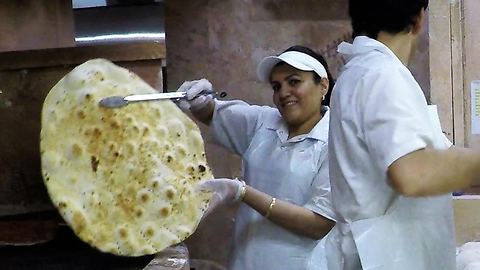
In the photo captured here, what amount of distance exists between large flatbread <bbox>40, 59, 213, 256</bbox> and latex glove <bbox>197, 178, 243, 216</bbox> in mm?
30

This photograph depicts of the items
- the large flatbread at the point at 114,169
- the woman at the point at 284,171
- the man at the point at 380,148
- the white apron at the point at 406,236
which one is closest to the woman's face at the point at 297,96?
the woman at the point at 284,171

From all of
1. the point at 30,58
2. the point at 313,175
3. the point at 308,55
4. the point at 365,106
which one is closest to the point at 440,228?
the point at 365,106

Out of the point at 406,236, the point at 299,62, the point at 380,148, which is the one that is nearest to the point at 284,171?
the point at 299,62

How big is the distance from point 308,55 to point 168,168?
68 cm

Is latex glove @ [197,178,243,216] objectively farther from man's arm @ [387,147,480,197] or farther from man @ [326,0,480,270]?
man's arm @ [387,147,480,197]

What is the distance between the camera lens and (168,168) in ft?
6.06

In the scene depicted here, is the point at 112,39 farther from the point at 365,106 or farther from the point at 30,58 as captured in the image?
the point at 365,106

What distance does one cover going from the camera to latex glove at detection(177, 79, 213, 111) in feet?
7.07

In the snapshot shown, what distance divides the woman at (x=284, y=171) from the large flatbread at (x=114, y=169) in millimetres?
210

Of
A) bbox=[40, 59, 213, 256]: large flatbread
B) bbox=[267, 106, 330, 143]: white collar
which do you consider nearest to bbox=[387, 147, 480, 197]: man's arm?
bbox=[40, 59, 213, 256]: large flatbread

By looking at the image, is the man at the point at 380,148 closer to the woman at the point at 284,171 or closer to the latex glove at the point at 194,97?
the woman at the point at 284,171

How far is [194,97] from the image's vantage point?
7.16ft

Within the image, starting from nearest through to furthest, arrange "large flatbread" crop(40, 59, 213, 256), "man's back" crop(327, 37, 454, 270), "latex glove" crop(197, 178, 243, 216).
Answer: "man's back" crop(327, 37, 454, 270)
"large flatbread" crop(40, 59, 213, 256)
"latex glove" crop(197, 178, 243, 216)

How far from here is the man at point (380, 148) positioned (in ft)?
4.43
